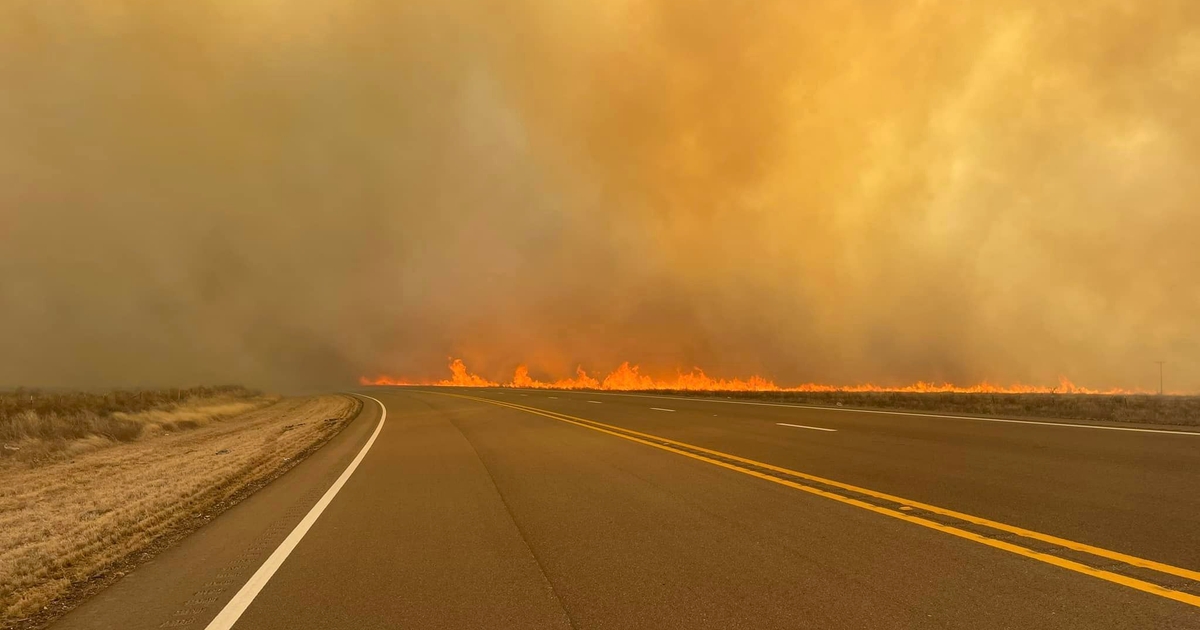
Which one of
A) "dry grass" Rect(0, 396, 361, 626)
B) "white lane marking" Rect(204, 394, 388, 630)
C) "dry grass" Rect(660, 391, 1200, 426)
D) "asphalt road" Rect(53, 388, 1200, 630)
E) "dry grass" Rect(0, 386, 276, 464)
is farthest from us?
"dry grass" Rect(0, 386, 276, 464)

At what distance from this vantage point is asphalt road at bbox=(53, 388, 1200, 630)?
4.13 m

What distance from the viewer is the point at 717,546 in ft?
18.3

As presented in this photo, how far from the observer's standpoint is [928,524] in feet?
19.6

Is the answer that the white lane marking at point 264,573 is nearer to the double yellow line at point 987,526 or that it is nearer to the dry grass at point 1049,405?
the double yellow line at point 987,526

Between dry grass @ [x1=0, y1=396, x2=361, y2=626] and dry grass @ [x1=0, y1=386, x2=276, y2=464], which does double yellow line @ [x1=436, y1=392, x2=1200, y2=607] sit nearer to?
dry grass @ [x1=0, y1=396, x2=361, y2=626]

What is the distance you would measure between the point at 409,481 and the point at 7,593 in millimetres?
4912

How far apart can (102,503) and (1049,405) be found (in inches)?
874

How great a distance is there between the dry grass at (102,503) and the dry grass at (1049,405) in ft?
59.1

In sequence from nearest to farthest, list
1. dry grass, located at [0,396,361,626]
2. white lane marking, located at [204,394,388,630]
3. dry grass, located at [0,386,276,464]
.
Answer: white lane marking, located at [204,394,388,630] → dry grass, located at [0,396,361,626] → dry grass, located at [0,386,276,464]

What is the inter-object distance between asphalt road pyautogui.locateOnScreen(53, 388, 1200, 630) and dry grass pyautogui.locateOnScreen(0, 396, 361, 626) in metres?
0.58

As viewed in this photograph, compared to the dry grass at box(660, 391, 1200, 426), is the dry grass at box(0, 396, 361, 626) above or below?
below

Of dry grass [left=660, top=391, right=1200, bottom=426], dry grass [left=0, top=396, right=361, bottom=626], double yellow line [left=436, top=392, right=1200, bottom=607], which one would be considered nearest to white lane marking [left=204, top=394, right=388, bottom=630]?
dry grass [left=0, top=396, right=361, bottom=626]

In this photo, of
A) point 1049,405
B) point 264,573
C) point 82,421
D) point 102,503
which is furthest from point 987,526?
point 82,421

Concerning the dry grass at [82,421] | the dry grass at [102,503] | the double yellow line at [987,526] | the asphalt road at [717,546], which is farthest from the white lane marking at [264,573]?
the dry grass at [82,421]
